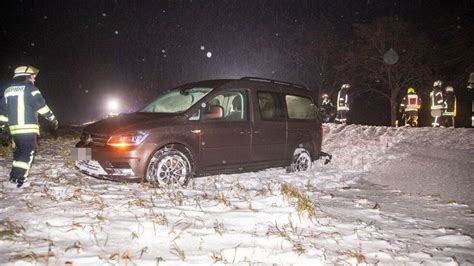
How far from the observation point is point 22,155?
5.59 m

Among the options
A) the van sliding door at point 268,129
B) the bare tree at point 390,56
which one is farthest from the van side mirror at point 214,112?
the bare tree at point 390,56

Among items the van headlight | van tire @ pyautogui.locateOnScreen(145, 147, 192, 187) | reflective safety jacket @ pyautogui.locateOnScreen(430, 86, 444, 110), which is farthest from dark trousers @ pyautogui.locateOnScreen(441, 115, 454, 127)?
the van headlight

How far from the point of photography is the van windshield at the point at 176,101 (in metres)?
6.66

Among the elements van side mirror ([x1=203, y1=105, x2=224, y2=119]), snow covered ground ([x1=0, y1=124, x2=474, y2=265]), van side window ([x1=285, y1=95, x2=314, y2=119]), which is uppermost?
van side window ([x1=285, y1=95, x2=314, y2=119])

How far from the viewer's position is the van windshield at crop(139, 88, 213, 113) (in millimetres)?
6656

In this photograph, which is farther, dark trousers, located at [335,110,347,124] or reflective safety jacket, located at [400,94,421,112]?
dark trousers, located at [335,110,347,124]

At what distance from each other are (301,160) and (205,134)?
2.60m

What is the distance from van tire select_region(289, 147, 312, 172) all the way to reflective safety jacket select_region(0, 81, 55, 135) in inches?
184

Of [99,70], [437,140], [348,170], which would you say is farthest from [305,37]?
[348,170]

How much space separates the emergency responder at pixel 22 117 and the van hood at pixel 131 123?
0.84 metres

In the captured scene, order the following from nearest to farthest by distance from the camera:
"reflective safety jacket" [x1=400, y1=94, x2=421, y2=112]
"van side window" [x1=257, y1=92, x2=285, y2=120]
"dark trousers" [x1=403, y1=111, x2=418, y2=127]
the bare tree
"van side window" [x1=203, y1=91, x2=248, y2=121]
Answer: "van side window" [x1=203, y1=91, x2=248, y2=121] → "van side window" [x1=257, y1=92, x2=285, y2=120] → "reflective safety jacket" [x1=400, y1=94, x2=421, y2=112] → "dark trousers" [x1=403, y1=111, x2=418, y2=127] → the bare tree

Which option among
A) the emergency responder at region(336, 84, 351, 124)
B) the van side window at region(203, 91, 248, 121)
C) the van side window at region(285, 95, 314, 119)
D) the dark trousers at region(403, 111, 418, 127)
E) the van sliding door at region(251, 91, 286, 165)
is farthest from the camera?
the emergency responder at region(336, 84, 351, 124)

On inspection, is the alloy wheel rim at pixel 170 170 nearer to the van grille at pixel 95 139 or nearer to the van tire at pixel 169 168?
the van tire at pixel 169 168

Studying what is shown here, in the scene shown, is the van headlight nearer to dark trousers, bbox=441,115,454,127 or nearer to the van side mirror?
the van side mirror
